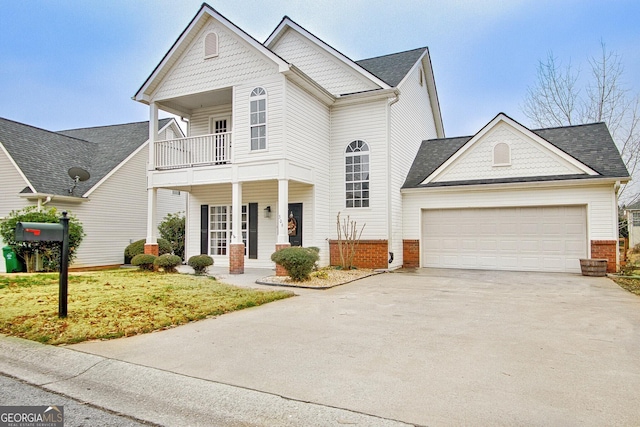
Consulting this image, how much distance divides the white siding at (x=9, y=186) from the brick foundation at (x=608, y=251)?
67.4 feet

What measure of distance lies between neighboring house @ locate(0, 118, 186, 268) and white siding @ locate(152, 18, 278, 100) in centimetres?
530

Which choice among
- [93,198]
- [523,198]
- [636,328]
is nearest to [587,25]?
[523,198]

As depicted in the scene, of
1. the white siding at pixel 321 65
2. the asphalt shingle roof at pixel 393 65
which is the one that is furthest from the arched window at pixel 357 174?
the asphalt shingle roof at pixel 393 65

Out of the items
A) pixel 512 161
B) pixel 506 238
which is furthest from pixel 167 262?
pixel 512 161

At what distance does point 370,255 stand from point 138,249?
32.8ft

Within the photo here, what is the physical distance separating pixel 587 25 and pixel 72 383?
3064cm

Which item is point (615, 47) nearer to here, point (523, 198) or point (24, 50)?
point (523, 198)

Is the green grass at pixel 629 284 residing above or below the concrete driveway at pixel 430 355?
below

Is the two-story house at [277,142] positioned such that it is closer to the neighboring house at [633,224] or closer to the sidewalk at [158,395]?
the sidewalk at [158,395]

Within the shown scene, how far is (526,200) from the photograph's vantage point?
14656mm

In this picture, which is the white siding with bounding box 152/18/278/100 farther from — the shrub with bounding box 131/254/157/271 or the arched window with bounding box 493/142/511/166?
the arched window with bounding box 493/142/511/166

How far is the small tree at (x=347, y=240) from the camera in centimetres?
1455

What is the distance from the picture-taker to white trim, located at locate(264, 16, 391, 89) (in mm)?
15362

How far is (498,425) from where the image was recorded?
3.19 m
